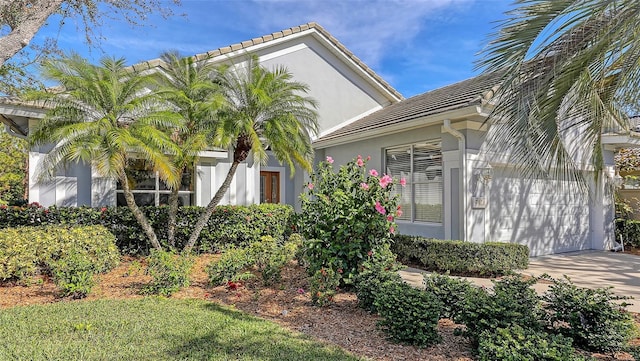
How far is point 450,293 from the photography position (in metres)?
5.06

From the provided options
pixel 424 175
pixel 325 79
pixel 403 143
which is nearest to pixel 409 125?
pixel 403 143

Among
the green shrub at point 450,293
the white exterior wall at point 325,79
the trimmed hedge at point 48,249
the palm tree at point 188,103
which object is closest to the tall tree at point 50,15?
the palm tree at point 188,103

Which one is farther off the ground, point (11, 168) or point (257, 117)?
point (257, 117)

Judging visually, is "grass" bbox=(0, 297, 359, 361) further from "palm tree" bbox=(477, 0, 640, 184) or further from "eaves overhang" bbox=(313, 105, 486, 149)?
"eaves overhang" bbox=(313, 105, 486, 149)

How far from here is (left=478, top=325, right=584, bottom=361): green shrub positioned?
11.7 ft

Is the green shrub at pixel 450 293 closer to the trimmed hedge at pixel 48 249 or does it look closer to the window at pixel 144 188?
the trimmed hedge at pixel 48 249

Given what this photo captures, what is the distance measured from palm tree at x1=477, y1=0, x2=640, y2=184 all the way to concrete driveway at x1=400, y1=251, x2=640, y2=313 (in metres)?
2.84

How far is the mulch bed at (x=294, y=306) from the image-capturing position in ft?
14.8

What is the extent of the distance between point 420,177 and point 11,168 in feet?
75.9

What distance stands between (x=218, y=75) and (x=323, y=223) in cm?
554

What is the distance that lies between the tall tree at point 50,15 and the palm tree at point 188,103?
130 centimetres

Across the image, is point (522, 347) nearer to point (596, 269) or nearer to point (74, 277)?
point (74, 277)

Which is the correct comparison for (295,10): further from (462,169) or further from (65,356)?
(65,356)

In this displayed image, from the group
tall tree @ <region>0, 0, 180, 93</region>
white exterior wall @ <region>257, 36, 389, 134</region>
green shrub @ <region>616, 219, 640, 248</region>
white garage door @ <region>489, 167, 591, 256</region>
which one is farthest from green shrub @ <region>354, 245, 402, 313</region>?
green shrub @ <region>616, 219, 640, 248</region>
